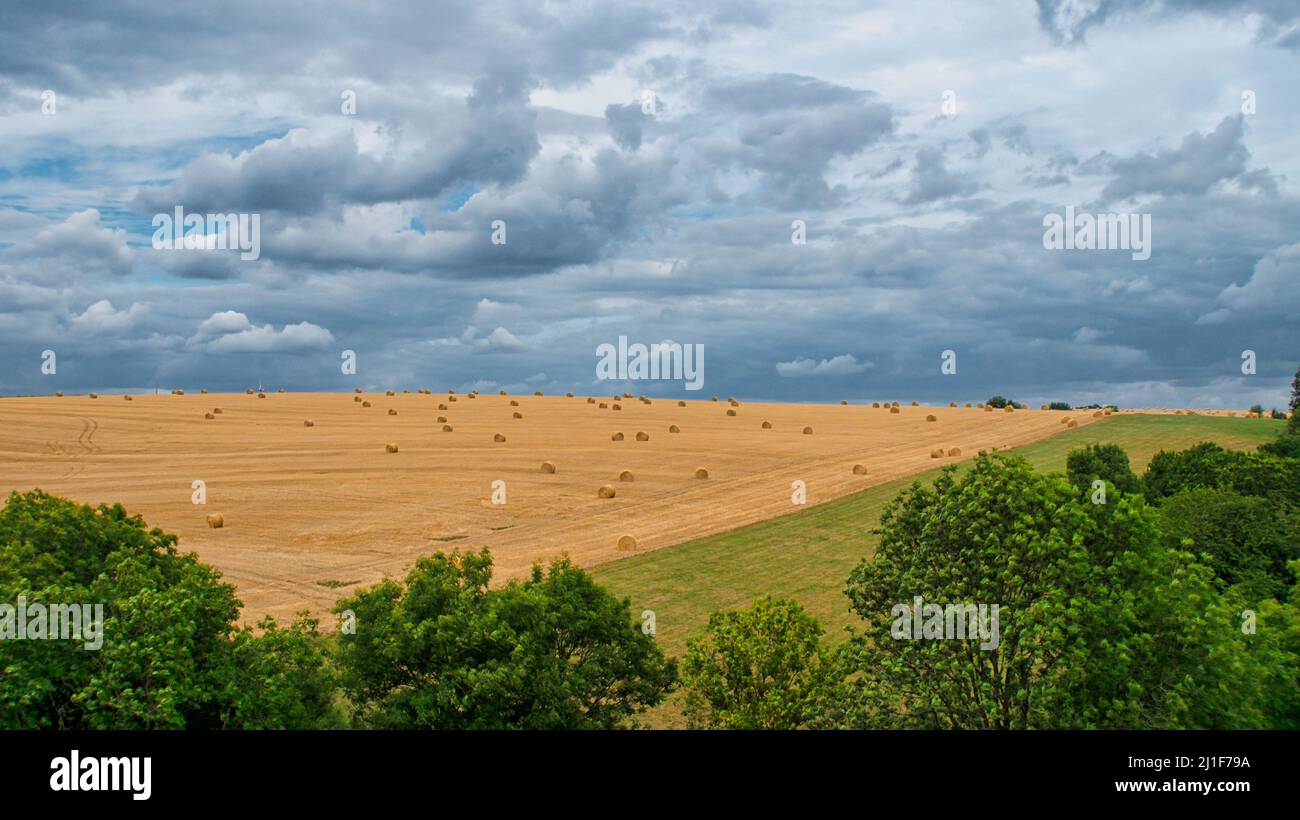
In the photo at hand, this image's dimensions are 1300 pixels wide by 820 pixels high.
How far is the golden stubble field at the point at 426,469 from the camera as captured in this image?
6341 centimetres

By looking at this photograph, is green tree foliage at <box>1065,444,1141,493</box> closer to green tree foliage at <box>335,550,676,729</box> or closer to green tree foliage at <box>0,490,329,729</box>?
green tree foliage at <box>335,550,676,729</box>

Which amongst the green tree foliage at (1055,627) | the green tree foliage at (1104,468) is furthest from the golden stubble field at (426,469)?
the green tree foliage at (1055,627)

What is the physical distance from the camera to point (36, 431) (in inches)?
4232

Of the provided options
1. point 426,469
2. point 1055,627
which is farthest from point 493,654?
point 426,469

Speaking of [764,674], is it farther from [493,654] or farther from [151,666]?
[151,666]

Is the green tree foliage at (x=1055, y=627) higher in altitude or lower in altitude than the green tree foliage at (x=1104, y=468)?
lower

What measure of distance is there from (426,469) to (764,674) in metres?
60.6

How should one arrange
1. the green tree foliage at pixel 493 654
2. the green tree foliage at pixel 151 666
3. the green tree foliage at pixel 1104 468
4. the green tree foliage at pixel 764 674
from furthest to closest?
the green tree foliage at pixel 1104 468 < the green tree foliage at pixel 764 674 < the green tree foliage at pixel 493 654 < the green tree foliage at pixel 151 666

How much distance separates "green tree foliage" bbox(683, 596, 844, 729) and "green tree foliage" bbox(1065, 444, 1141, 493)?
1573 inches

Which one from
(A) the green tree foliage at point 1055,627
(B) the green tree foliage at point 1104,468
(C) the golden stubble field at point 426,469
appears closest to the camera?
(A) the green tree foliage at point 1055,627

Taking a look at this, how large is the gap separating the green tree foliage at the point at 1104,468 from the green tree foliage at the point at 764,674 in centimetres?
3994

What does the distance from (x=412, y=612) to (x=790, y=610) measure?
503 inches

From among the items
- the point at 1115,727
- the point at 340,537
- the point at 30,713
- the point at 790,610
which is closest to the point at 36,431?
the point at 340,537

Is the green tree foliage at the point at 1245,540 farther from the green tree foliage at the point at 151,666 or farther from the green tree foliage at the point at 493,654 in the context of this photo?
the green tree foliage at the point at 151,666
